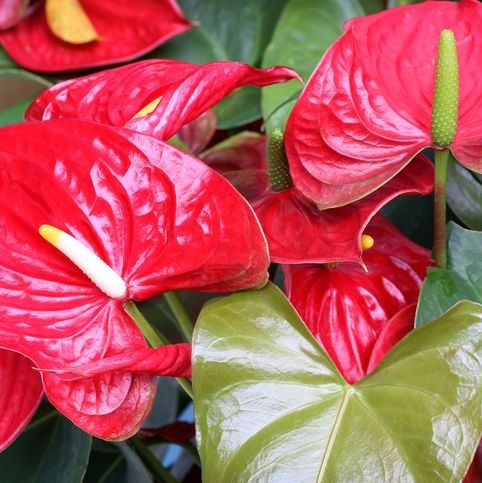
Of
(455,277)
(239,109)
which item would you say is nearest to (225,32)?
(239,109)

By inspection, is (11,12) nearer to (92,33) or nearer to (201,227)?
(92,33)

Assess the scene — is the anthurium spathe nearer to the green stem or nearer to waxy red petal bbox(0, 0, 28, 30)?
the green stem

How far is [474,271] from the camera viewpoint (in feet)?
1.80

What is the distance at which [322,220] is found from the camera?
1.75 ft

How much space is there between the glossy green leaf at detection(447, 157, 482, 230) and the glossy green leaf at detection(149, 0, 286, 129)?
0.37 meters

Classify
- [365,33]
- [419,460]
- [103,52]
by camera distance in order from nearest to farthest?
[419,460]
[365,33]
[103,52]

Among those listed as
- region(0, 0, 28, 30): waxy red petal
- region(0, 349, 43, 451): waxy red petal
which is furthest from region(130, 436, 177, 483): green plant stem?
region(0, 0, 28, 30): waxy red petal

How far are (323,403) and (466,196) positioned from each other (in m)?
0.25

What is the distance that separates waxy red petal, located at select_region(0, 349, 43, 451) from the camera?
50 centimetres

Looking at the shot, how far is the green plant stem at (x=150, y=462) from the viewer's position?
685mm

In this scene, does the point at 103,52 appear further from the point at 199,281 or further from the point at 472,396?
the point at 472,396

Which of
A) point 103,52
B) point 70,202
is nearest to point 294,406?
point 70,202

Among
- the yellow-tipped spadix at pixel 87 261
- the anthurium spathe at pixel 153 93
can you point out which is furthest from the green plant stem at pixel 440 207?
the yellow-tipped spadix at pixel 87 261

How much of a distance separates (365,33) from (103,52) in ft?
1.46
